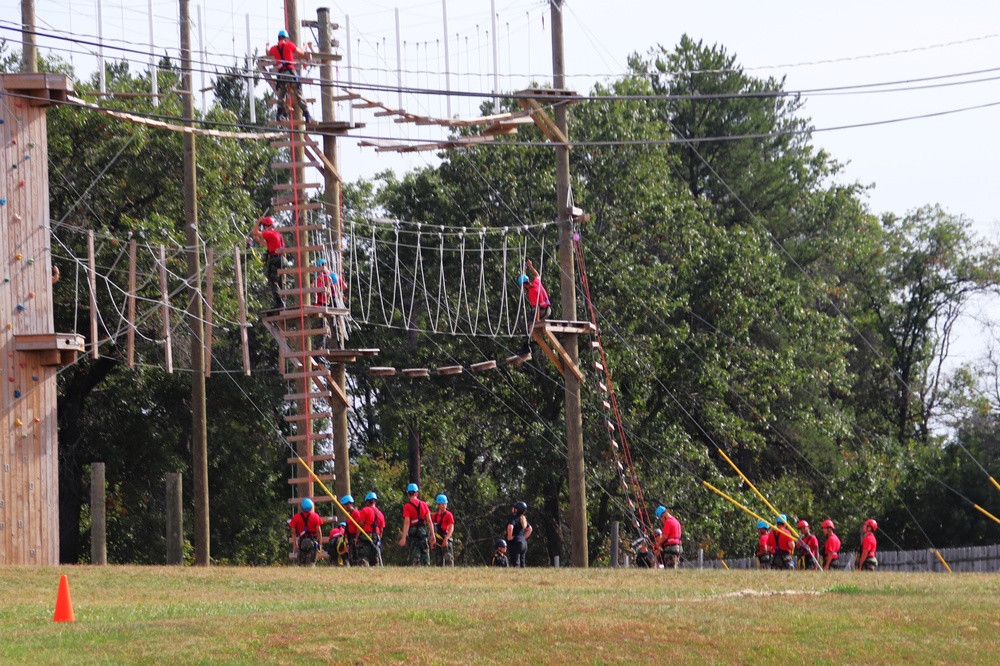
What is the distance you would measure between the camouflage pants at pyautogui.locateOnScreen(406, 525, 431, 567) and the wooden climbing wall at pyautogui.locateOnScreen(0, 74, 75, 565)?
5873mm

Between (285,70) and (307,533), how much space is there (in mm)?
7951

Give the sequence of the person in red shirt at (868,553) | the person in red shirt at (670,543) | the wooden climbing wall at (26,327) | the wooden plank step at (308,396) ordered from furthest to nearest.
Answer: the person in red shirt at (868,553) → the person in red shirt at (670,543) → the wooden plank step at (308,396) → the wooden climbing wall at (26,327)

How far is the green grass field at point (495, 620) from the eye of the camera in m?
14.4

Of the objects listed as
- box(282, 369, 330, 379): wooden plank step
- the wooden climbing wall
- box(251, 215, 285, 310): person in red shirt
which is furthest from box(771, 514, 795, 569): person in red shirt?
the wooden climbing wall

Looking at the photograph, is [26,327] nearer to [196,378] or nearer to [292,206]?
[196,378]

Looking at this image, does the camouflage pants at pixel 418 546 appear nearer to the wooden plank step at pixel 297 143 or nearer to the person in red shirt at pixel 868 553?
the wooden plank step at pixel 297 143

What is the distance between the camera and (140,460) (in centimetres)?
3809

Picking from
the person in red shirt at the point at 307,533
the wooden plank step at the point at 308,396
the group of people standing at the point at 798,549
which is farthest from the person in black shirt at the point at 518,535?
the group of people standing at the point at 798,549

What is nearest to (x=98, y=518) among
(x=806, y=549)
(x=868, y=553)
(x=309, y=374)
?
(x=309, y=374)

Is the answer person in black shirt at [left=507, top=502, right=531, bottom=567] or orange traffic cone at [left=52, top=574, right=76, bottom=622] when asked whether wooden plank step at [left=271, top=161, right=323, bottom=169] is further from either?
orange traffic cone at [left=52, top=574, right=76, bottom=622]

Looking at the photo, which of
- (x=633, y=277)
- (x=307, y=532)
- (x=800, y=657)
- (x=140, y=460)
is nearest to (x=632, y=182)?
(x=633, y=277)

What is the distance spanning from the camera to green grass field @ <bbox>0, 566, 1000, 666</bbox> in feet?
47.2

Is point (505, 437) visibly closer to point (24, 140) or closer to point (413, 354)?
point (413, 354)

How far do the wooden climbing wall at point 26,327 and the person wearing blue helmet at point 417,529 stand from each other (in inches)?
225
